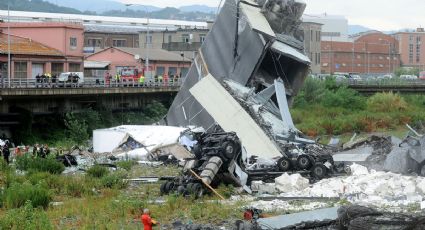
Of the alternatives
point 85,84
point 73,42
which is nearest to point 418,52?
point 73,42

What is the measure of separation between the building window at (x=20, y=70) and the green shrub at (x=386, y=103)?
79.5 ft

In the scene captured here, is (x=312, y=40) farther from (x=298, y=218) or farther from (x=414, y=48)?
(x=298, y=218)

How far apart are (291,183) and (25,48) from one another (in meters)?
28.9

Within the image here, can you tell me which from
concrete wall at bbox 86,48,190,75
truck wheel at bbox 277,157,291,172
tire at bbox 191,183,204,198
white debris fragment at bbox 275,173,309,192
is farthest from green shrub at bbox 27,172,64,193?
concrete wall at bbox 86,48,190,75

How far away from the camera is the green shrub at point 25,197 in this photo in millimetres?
17359

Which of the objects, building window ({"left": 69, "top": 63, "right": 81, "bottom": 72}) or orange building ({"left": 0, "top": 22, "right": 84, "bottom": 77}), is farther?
building window ({"left": 69, "top": 63, "right": 81, "bottom": 72})

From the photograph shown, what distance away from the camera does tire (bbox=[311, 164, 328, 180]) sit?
70.8 ft

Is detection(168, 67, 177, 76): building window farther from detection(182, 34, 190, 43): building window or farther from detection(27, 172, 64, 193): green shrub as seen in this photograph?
detection(27, 172, 64, 193): green shrub

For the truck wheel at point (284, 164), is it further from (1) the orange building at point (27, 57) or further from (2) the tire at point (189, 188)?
(1) the orange building at point (27, 57)

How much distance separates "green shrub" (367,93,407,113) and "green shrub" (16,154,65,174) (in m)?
34.8

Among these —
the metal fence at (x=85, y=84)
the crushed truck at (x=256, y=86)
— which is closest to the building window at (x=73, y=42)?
the metal fence at (x=85, y=84)

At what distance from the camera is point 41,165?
23.1 m

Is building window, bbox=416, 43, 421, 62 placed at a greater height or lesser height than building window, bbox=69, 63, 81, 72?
greater

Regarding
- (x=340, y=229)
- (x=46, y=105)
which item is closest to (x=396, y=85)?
(x=46, y=105)
